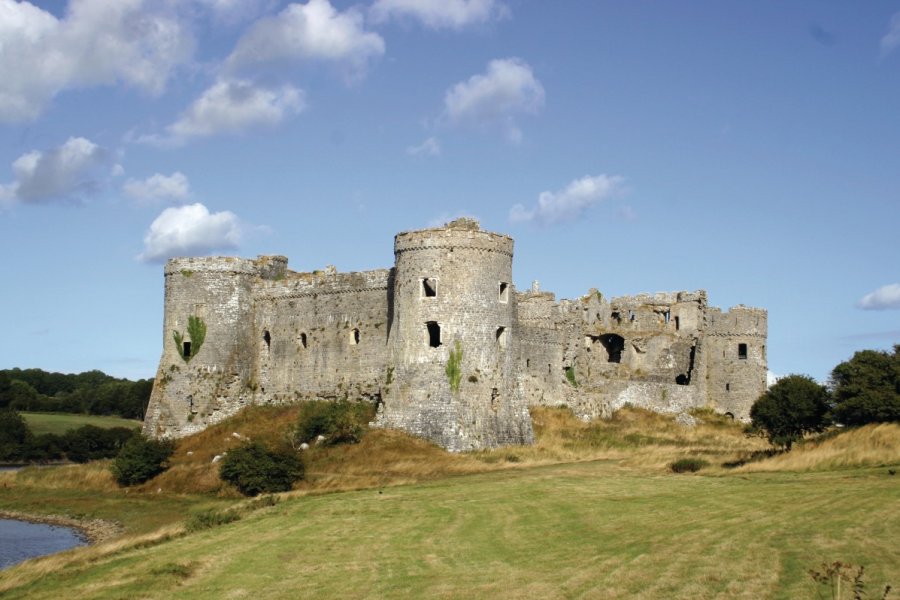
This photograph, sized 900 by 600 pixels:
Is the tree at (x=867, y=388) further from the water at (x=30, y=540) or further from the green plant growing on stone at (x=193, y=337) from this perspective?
the green plant growing on stone at (x=193, y=337)

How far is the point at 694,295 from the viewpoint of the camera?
174ft

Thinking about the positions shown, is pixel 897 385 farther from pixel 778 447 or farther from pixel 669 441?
pixel 669 441

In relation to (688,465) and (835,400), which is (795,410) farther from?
(688,465)

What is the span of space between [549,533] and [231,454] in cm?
1648

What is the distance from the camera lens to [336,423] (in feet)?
131

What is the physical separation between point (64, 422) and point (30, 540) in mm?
51003

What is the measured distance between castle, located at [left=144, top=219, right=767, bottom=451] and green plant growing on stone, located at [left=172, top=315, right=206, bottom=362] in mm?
54

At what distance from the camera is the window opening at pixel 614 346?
174 ft

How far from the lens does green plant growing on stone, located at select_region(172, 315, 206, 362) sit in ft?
154

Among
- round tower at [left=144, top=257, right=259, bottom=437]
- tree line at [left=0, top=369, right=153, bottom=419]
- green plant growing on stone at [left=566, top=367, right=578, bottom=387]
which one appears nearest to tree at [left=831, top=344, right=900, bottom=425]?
green plant growing on stone at [left=566, top=367, right=578, bottom=387]

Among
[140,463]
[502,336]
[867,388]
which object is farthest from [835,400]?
[140,463]

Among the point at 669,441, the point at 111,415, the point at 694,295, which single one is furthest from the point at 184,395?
the point at 111,415

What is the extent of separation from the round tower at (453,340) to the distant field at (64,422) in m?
38.3

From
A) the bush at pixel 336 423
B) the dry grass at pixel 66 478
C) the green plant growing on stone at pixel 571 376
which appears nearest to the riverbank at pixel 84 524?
the dry grass at pixel 66 478
